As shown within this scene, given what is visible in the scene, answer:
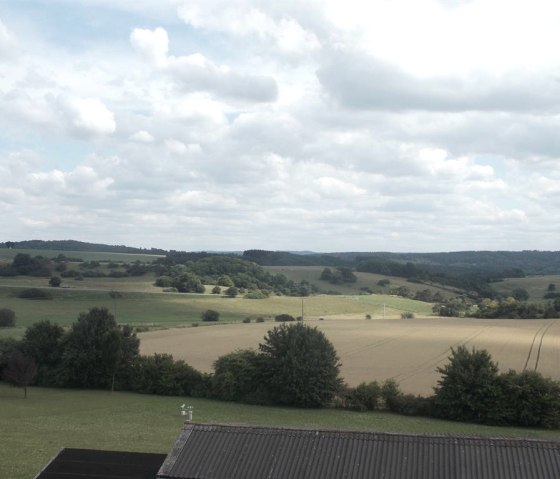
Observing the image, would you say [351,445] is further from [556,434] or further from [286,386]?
[286,386]

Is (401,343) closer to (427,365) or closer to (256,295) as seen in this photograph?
(427,365)

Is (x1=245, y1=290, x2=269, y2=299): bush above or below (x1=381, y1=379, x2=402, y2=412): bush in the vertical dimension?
above

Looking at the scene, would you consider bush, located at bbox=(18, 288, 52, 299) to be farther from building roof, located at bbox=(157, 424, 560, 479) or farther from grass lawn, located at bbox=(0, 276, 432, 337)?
building roof, located at bbox=(157, 424, 560, 479)

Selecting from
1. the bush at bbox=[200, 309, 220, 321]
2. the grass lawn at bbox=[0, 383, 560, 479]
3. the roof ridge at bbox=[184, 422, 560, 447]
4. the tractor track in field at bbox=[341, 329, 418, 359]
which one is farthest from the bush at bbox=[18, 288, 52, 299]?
the roof ridge at bbox=[184, 422, 560, 447]

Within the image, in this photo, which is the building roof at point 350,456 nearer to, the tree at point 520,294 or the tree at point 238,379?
the tree at point 238,379

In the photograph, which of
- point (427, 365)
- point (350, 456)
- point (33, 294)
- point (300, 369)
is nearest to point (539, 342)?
point (427, 365)

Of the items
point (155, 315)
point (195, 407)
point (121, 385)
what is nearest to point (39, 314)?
point (155, 315)

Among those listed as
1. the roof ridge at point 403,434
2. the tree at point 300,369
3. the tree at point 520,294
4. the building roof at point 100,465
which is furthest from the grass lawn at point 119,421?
the tree at point 520,294
